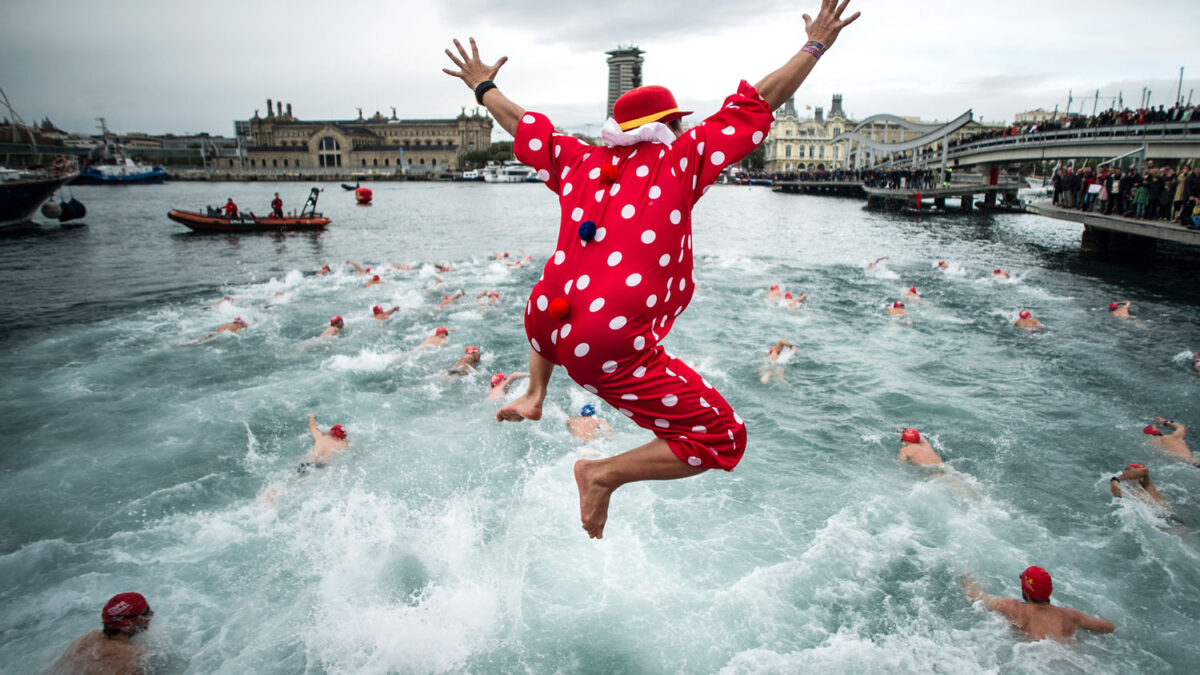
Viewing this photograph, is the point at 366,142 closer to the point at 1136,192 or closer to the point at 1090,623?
the point at 1136,192

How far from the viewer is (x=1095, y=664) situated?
Result: 4988mm

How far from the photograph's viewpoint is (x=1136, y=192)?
2011 centimetres

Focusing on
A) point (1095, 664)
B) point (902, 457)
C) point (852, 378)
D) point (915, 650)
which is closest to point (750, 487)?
point (902, 457)

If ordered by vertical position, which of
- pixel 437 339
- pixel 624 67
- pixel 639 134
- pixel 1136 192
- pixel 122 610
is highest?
pixel 624 67

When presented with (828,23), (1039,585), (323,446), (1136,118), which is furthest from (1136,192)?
(323,446)

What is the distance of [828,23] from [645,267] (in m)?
1.49

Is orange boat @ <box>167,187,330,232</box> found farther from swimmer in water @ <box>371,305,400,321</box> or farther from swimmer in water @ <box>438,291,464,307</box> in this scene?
swimmer in water @ <box>371,305,400,321</box>

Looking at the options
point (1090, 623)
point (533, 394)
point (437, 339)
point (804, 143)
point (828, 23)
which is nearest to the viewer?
point (828, 23)

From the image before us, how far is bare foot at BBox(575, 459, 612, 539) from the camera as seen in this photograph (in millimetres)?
2773

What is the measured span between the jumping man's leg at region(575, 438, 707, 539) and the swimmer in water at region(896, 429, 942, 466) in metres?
6.60

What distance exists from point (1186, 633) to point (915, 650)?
2419 mm

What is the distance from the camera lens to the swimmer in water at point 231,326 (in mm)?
13630

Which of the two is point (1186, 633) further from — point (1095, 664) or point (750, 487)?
point (750, 487)

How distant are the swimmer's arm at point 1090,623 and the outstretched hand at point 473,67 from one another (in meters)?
6.15
